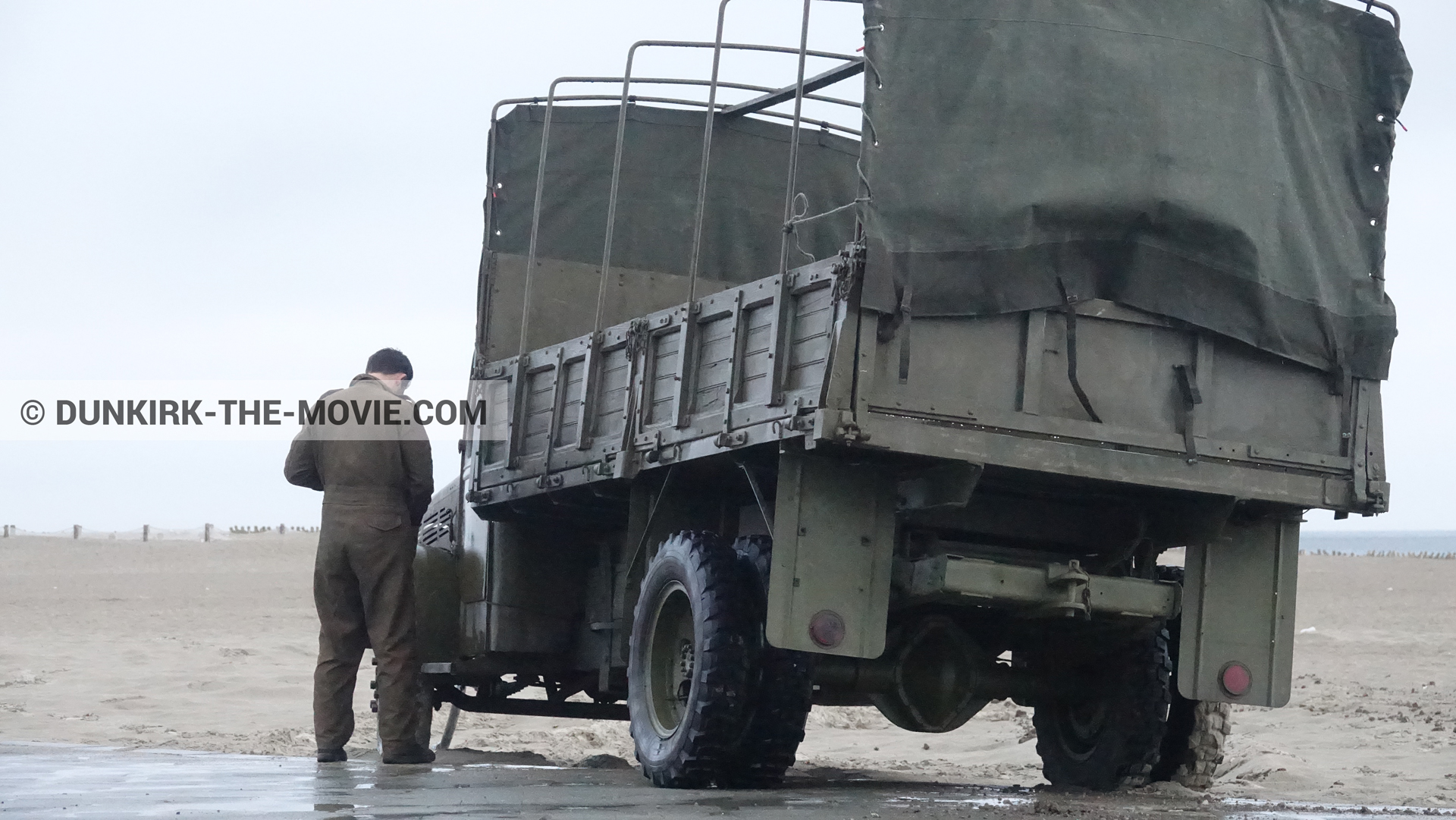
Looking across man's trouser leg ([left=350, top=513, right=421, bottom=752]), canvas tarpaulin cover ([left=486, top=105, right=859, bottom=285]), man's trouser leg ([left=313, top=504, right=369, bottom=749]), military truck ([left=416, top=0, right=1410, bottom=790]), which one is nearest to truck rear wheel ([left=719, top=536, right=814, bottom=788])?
military truck ([left=416, top=0, right=1410, bottom=790])

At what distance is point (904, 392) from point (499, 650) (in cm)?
371

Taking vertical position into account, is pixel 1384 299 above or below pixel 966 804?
above

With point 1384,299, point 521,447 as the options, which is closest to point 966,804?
point 1384,299

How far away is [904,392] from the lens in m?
A: 6.65

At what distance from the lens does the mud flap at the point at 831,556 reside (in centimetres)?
686

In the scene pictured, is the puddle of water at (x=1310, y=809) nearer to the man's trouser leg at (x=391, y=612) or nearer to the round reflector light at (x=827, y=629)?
the round reflector light at (x=827, y=629)

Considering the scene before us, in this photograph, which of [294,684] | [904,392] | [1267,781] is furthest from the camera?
[294,684]

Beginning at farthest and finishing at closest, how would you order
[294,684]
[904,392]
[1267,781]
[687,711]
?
1. [294,684]
2. [1267,781]
3. [687,711]
4. [904,392]

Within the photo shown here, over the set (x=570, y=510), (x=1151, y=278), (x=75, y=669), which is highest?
(x=1151, y=278)

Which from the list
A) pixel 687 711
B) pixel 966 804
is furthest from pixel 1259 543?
pixel 687 711

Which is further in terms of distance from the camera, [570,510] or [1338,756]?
[1338,756]

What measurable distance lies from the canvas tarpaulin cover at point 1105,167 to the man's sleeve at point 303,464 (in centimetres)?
352

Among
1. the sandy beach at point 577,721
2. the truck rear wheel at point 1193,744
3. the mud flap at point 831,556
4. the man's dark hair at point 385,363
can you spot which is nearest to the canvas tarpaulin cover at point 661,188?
the man's dark hair at point 385,363

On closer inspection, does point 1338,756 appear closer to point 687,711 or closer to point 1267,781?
point 1267,781
